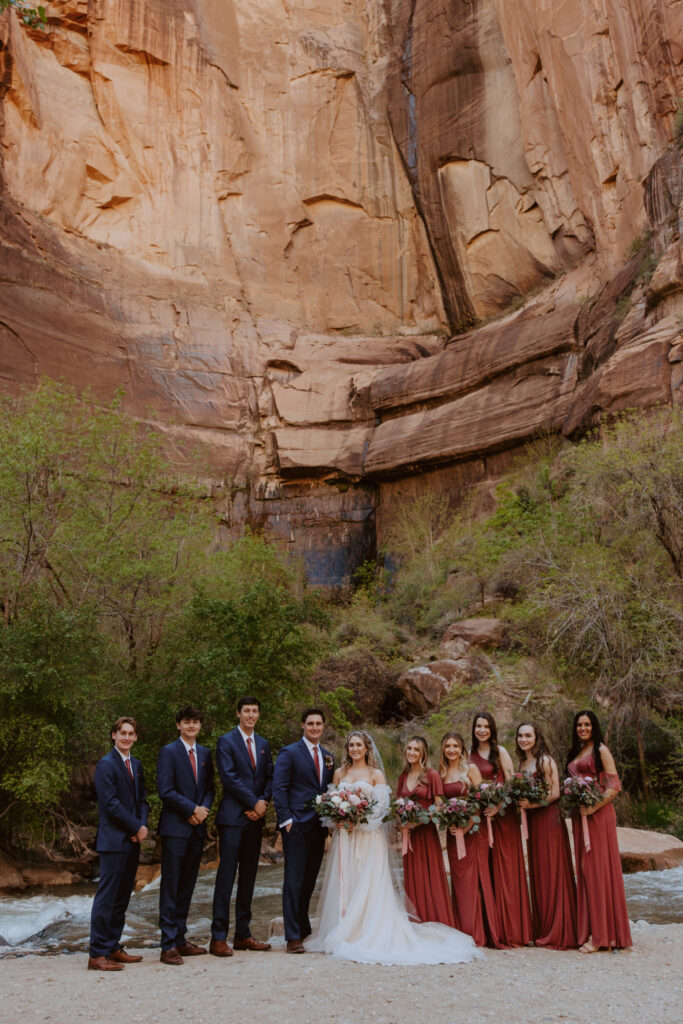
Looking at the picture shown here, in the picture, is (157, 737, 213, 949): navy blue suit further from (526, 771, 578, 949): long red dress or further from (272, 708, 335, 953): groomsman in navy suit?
(526, 771, 578, 949): long red dress

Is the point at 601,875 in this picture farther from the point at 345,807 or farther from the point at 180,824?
the point at 180,824

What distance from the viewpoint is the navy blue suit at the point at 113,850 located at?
6.26m

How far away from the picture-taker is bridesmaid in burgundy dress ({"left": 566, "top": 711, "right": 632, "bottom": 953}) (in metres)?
6.58

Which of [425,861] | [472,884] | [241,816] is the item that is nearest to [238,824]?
[241,816]

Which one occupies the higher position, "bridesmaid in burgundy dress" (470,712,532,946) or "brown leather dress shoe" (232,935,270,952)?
"bridesmaid in burgundy dress" (470,712,532,946)

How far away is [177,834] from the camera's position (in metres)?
6.54

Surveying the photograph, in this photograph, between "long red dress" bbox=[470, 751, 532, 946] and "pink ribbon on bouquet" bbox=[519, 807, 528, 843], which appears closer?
"long red dress" bbox=[470, 751, 532, 946]

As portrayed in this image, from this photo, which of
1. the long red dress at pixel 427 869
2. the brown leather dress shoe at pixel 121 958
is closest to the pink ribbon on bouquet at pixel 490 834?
the long red dress at pixel 427 869

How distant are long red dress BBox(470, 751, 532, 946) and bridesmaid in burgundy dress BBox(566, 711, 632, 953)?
0.44m

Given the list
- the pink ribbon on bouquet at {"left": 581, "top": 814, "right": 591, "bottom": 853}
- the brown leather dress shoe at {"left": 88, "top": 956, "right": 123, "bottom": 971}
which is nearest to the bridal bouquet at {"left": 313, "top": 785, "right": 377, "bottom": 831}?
the pink ribbon on bouquet at {"left": 581, "top": 814, "right": 591, "bottom": 853}

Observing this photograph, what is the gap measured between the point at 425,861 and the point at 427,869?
61 millimetres

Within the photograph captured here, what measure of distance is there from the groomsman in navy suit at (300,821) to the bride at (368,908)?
128 millimetres

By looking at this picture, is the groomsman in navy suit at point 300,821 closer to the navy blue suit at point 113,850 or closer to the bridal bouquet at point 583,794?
the navy blue suit at point 113,850

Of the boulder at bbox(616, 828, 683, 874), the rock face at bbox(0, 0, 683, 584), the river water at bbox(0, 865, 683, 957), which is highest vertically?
the rock face at bbox(0, 0, 683, 584)
